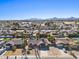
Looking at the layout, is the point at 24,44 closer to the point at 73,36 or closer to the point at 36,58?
the point at 36,58

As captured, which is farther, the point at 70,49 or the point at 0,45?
the point at 0,45

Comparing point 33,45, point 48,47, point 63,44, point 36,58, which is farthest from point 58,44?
point 36,58

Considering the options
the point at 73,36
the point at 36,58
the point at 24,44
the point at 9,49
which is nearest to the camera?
the point at 36,58

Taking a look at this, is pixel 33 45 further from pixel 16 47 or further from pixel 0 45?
pixel 0 45

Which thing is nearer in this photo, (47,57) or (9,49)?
(47,57)

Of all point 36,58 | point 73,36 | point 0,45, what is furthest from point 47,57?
point 73,36

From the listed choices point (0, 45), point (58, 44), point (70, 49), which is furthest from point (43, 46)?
point (0, 45)

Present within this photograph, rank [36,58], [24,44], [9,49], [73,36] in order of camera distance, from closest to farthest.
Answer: [36,58] → [9,49] → [24,44] → [73,36]

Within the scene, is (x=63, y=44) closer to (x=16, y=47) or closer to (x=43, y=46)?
(x=43, y=46)
